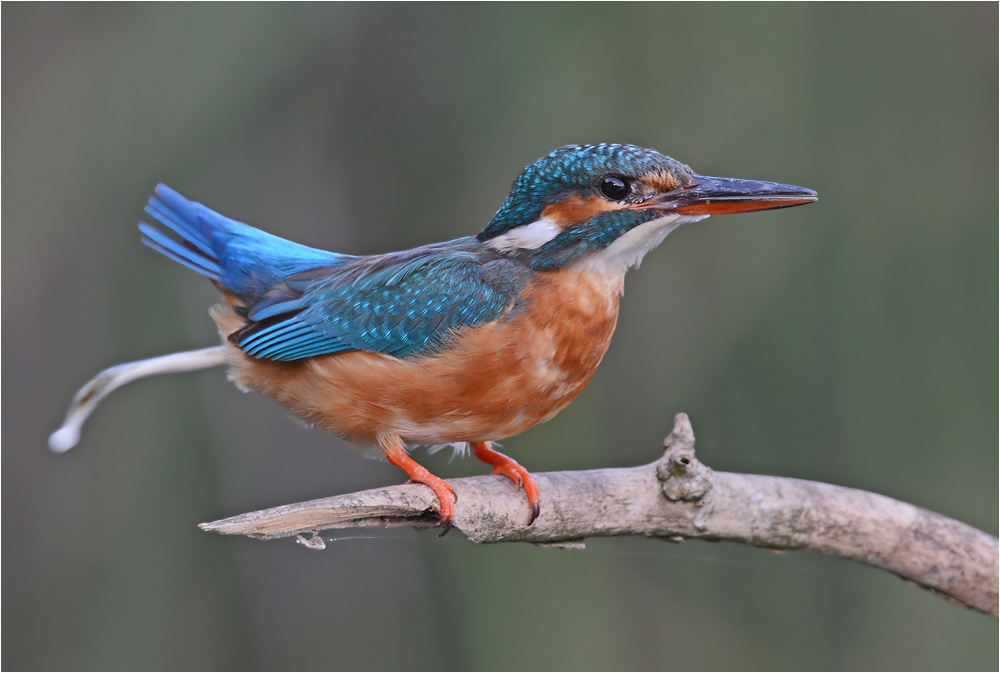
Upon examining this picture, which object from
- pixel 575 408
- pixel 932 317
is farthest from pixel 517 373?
pixel 932 317

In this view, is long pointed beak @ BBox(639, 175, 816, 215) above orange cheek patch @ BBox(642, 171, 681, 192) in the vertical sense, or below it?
below

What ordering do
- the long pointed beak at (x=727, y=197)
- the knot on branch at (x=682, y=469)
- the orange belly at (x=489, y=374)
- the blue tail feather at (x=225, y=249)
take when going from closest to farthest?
1. the long pointed beak at (x=727, y=197)
2. the orange belly at (x=489, y=374)
3. the knot on branch at (x=682, y=469)
4. the blue tail feather at (x=225, y=249)

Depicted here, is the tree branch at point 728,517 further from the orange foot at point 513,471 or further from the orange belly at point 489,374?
the orange belly at point 489,374

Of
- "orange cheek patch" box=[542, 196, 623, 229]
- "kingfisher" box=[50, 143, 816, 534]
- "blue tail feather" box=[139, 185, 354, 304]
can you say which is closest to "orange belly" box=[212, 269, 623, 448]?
"kingfisher" box=[50, 143, 816, 534]

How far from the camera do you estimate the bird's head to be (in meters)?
2.02

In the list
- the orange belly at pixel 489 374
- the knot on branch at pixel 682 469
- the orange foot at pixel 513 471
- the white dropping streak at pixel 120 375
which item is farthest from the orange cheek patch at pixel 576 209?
the white dropping streak at pixel 120 375

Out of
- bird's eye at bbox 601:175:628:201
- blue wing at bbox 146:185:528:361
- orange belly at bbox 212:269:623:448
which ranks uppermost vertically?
bird's eye at bbox 601:175:628:201

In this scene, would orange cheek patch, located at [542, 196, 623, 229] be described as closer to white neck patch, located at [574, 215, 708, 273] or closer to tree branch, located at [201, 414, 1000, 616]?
white neck patch, located at [574, 215, 708, 273]

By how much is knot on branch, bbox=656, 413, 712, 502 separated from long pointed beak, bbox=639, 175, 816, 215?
1.67 feet

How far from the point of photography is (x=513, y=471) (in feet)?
7.77

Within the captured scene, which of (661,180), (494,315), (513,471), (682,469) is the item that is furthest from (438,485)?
(661,180)

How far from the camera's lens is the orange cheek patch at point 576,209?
81.3 inches

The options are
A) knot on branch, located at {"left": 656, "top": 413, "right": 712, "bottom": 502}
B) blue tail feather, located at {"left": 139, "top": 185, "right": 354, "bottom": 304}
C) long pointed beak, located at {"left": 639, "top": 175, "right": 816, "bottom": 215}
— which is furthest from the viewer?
blue tail feather, located at {"left": 139, "top": 185, "right": 354, "bottom": 304}

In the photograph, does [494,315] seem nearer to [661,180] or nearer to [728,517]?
[661,180]
